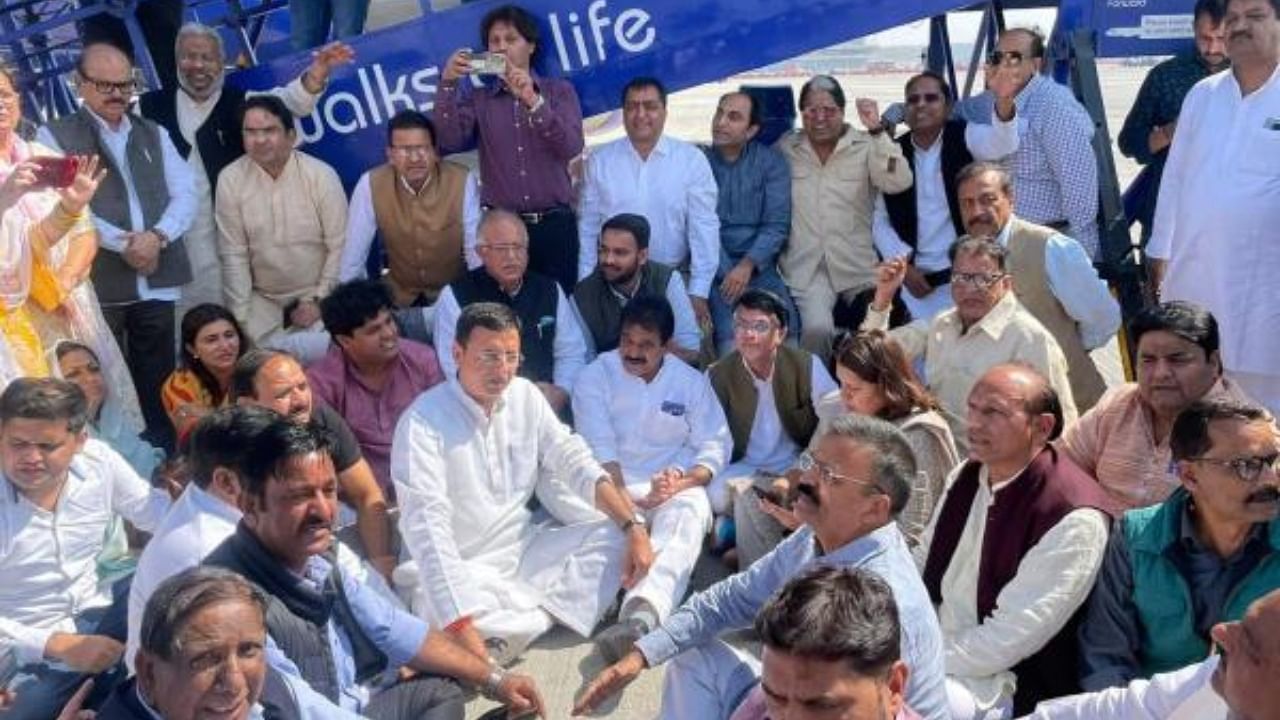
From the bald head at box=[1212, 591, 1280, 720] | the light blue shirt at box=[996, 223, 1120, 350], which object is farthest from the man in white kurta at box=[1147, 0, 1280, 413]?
the bald head at box=[1212, 591, 1280, 720]

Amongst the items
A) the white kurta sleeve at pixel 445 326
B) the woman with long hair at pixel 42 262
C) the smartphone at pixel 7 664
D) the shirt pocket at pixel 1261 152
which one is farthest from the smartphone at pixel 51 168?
the shirt pocket at pixel 1261 152

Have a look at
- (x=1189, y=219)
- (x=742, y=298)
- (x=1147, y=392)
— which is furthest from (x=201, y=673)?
(x=1189, y=219)

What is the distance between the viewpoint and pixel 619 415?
4926mm

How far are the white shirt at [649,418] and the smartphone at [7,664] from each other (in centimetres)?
213

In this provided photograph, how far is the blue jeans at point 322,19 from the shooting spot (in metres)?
6.10

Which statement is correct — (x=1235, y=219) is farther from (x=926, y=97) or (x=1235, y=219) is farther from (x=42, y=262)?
(x=42, y=262)

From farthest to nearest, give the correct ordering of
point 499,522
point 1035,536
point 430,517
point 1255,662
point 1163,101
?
point 1163,101, point 499,522, point 430,517, point 1035,536, point 1255,662

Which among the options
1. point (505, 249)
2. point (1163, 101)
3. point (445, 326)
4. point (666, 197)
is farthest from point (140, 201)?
point (1163, 101)

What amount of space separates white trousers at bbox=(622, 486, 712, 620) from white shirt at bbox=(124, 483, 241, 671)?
1.49 meters

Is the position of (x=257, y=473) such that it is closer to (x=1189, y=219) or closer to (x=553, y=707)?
(x=553, y=707)

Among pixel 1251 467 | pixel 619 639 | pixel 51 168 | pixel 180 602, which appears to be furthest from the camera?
pixel 51 168

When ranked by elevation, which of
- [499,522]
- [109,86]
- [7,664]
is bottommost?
[499,522]

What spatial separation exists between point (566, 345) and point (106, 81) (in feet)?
6.87

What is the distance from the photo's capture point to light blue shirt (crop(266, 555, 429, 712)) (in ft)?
9.89
